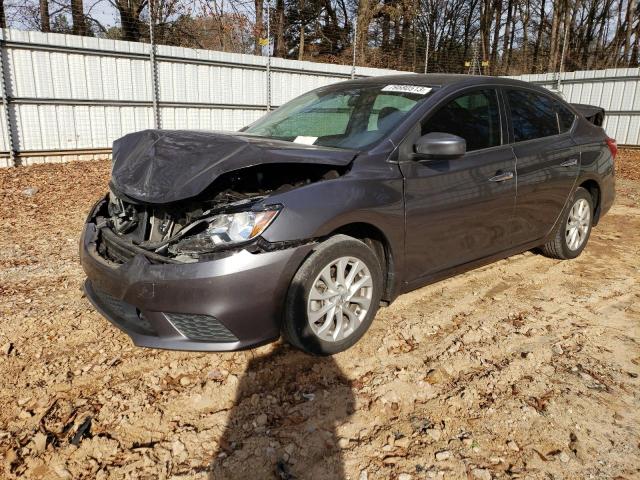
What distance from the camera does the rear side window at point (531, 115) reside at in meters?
3.89

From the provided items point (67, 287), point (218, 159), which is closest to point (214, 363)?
point (218, 159)

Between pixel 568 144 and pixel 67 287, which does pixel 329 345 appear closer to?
pixel 67 287

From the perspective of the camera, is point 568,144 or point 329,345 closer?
point 329,345

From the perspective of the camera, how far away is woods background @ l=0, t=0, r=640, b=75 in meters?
13.3

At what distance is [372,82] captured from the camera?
383cm

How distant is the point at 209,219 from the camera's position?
253 centimetres

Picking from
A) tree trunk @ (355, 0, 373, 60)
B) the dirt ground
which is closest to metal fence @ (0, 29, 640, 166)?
the dirt ground

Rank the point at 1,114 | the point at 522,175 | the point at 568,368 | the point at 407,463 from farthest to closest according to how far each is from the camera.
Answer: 1. the point at 1,114
2. the point at 522,175
3. the point at 568,368
4. the point at 407,463

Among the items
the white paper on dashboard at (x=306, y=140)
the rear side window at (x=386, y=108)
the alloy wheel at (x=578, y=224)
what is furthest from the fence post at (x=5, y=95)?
the alloy wheel at (x=578, y=224)

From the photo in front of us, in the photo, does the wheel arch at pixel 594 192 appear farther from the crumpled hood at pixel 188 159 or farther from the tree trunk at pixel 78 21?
the tree trunk at pixel 78 21

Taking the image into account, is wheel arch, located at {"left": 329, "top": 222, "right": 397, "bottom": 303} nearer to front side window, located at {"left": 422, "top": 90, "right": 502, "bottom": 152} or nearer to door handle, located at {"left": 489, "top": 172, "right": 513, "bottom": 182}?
front side window, located at {"left": 422, "top": 90, "right": 502, "bottom": 152}

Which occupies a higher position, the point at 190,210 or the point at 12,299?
the point at 190,210

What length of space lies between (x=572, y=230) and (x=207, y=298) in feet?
12.0

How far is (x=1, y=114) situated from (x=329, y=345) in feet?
27.6
